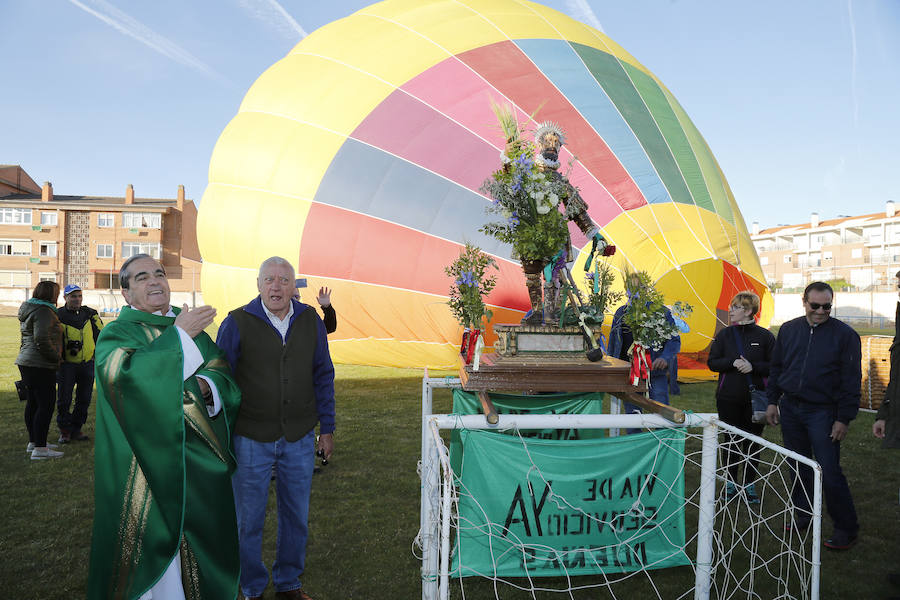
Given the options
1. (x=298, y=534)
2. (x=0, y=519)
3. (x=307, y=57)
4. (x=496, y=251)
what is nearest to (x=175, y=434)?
(x=298, y=534)

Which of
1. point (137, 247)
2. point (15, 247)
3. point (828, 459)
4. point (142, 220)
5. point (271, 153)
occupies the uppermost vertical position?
point (142, 220)

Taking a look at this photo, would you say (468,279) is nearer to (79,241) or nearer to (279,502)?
(279,502)

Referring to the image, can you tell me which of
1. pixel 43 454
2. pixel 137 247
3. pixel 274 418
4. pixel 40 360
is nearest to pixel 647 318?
pixel 274 418

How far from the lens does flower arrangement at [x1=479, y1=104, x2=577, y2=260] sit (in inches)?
141

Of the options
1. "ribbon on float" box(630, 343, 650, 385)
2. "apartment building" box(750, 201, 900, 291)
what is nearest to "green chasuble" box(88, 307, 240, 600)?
"ribbon on float" box(630, 343, 650, 385)

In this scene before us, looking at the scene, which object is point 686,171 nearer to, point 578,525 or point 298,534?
point 578,525

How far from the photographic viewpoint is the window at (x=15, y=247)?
46750 mm

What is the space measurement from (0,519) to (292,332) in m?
3.29

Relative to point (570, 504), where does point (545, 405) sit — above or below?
above

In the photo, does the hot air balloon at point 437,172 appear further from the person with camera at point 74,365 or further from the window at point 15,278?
the window at point 15,278

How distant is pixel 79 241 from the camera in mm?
47688

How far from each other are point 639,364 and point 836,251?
74763 millimetres

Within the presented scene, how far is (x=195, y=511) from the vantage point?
2867mm

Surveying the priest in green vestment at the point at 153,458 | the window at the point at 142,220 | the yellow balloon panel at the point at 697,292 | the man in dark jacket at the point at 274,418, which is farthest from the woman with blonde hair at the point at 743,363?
the window at the point at 142,220
